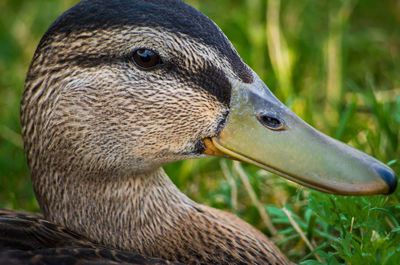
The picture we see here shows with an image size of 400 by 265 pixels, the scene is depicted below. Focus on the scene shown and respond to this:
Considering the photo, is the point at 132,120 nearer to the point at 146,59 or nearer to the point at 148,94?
the point at 148,94

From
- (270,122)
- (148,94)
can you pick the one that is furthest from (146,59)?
(270,122)

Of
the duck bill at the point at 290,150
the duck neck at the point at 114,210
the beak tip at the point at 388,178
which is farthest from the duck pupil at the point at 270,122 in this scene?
the duck neck at the point at 114,210

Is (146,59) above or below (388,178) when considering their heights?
above

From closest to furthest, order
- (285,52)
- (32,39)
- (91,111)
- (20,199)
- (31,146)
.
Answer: (91,111) → (31,146) → (20,199) → (285,52) → (32,39)

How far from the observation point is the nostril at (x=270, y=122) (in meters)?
1.67

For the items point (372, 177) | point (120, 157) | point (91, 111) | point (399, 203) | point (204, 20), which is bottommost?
→ point (399, 203)

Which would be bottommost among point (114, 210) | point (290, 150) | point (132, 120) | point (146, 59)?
point (114, 210)

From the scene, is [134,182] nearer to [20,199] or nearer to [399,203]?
[399,203]

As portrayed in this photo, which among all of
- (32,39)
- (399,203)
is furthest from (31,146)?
(32,39)

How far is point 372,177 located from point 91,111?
893 millimetres

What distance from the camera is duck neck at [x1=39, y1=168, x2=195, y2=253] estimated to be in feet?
6.10

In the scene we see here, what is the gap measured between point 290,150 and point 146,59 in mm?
534

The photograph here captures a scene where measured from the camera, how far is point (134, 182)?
189cm

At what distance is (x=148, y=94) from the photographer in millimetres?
1738
